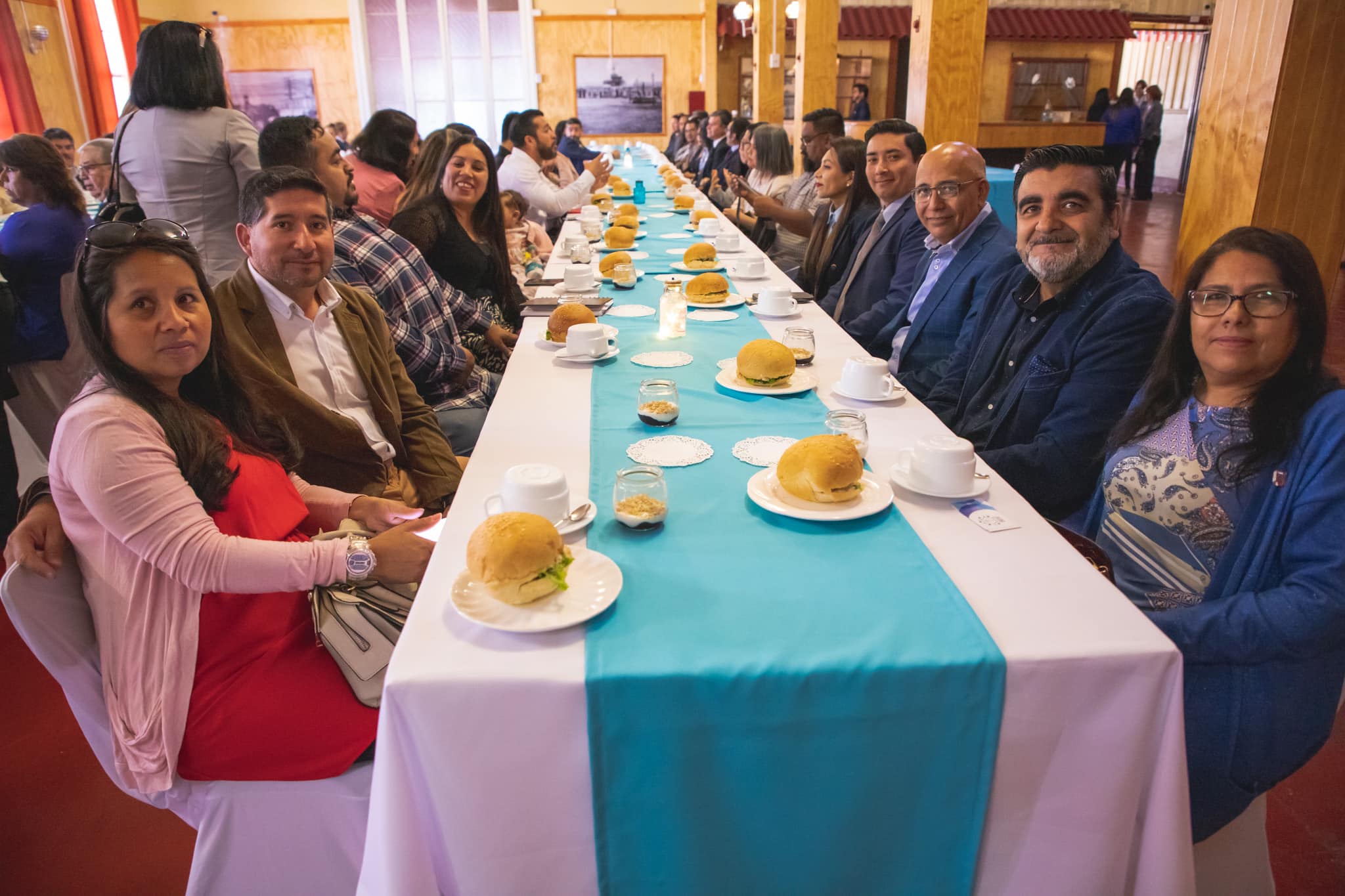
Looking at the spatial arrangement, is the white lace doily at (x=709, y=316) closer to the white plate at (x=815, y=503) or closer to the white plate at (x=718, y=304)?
the white plate at (x=718, y=304)

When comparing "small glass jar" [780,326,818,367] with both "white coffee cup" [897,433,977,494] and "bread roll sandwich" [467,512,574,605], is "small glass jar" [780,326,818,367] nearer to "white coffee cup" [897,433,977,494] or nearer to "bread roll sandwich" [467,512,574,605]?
"white coffee cup" [897,433,977,494]

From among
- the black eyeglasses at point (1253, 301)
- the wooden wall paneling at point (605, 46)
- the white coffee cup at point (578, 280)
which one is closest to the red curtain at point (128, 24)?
the wooden wall paneling at point (605, 46)

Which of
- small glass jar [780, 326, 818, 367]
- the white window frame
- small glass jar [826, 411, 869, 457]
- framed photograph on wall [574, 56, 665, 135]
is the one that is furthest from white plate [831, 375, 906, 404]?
framed photograph on wall [574, 56, 665, 135]

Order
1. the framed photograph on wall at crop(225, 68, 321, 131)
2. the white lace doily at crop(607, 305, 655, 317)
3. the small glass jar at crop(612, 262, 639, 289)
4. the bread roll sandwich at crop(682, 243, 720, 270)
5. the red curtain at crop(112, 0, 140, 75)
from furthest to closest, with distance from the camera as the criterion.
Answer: the framed photograph on wall at crop(225, 68, 321, 131), the red curtain at crop(112, 0, 140, 75), the bread roll sandwich at crop(682, 243, 720, 270), the small glass jar at crop(612, 262, 639, 289), the white lace doily at crop(607, 305, 655, 317)

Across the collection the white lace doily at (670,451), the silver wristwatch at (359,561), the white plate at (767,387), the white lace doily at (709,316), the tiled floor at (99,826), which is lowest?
the tiled floor at (99,826)

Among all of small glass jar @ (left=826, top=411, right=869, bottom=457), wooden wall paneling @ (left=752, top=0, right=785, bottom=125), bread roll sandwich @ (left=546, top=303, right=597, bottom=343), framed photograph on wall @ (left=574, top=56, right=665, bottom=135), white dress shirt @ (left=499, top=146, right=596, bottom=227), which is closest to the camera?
small glass jar @ (left=826, top=411, right=869, bottom=457)

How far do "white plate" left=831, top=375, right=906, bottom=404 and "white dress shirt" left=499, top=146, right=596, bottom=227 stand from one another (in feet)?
12.4

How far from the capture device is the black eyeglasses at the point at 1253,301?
123 cm

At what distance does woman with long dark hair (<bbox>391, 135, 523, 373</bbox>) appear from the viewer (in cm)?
292

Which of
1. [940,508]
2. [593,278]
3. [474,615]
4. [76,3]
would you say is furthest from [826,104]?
[76,3]

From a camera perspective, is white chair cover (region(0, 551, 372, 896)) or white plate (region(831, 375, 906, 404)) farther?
white plate (region(831, 375, 906, 404))

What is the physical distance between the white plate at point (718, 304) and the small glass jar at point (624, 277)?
1.22 feet

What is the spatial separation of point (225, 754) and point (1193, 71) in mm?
17880

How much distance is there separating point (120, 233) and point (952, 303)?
2.08 metres
